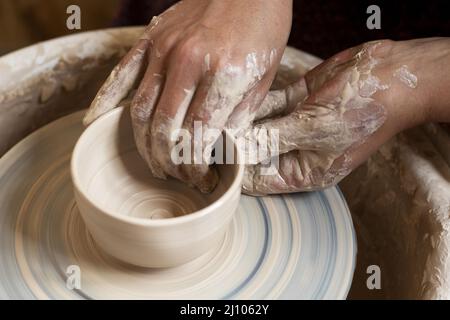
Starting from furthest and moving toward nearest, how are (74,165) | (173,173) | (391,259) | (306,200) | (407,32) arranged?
(407,32) → (391,259) → (306,200) → (173,173) → (74,165)

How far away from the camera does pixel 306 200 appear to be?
135 centimetres

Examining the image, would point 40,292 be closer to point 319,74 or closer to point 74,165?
point 74,165

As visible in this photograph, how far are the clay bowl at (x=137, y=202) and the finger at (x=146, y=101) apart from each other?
8 cm

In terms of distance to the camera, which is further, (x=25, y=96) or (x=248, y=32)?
(x=25, y=96)

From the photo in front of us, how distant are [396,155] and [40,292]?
0.92 metres

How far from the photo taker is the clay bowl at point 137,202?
1020 millimetres

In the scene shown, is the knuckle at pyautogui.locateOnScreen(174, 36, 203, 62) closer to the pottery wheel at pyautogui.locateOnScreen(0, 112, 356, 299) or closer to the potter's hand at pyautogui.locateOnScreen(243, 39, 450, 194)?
the potter's hand at pyautogui.locateOnScreen(243, 39, 450, 194)

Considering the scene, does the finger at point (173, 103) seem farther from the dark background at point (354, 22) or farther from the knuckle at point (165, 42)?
the dark background at point (354, 22)

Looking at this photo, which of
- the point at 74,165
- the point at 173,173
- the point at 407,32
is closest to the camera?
the point at 74,165

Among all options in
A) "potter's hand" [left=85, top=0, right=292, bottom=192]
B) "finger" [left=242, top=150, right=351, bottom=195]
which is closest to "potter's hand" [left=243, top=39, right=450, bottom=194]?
"finger" [left=242, top=150, right=351, bottom=195]

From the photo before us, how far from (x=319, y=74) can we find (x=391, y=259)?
52 centimetres
